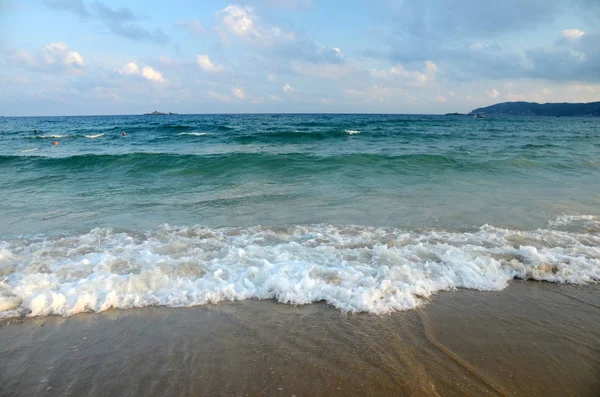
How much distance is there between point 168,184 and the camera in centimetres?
1198

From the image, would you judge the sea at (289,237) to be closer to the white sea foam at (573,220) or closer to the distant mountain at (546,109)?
the white sea foam at (573,220)

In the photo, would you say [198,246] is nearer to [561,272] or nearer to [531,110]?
[561,272]

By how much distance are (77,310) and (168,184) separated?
836 centimetres

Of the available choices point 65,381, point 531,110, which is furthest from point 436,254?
point 531,110

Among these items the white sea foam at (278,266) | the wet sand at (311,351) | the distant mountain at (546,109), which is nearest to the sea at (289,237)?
the white sea foam at (278,266)

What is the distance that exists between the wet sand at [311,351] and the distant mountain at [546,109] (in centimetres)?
15983

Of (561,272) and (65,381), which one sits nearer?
(65,381)

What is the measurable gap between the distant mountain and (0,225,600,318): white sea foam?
517ft

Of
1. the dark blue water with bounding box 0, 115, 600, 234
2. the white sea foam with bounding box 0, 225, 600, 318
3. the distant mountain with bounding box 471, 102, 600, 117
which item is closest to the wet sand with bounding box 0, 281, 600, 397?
the white sea foam with bounding box 0, 225, 600, 318

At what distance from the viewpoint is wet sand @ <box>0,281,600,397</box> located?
9.27 feet

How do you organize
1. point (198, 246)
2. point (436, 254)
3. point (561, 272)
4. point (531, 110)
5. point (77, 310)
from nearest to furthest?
point (77, 310), point (561, 272), point (436, 254), point (198, 246), point (531, 110)

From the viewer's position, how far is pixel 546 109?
491 ft

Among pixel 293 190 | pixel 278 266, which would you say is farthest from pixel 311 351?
pixel 293 190

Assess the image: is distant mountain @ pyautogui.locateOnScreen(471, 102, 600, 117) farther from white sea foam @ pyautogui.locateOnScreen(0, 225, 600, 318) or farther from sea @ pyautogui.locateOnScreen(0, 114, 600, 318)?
white sea foam @ pyautogui.locateOnScreen(0, 225, 600, 318)
